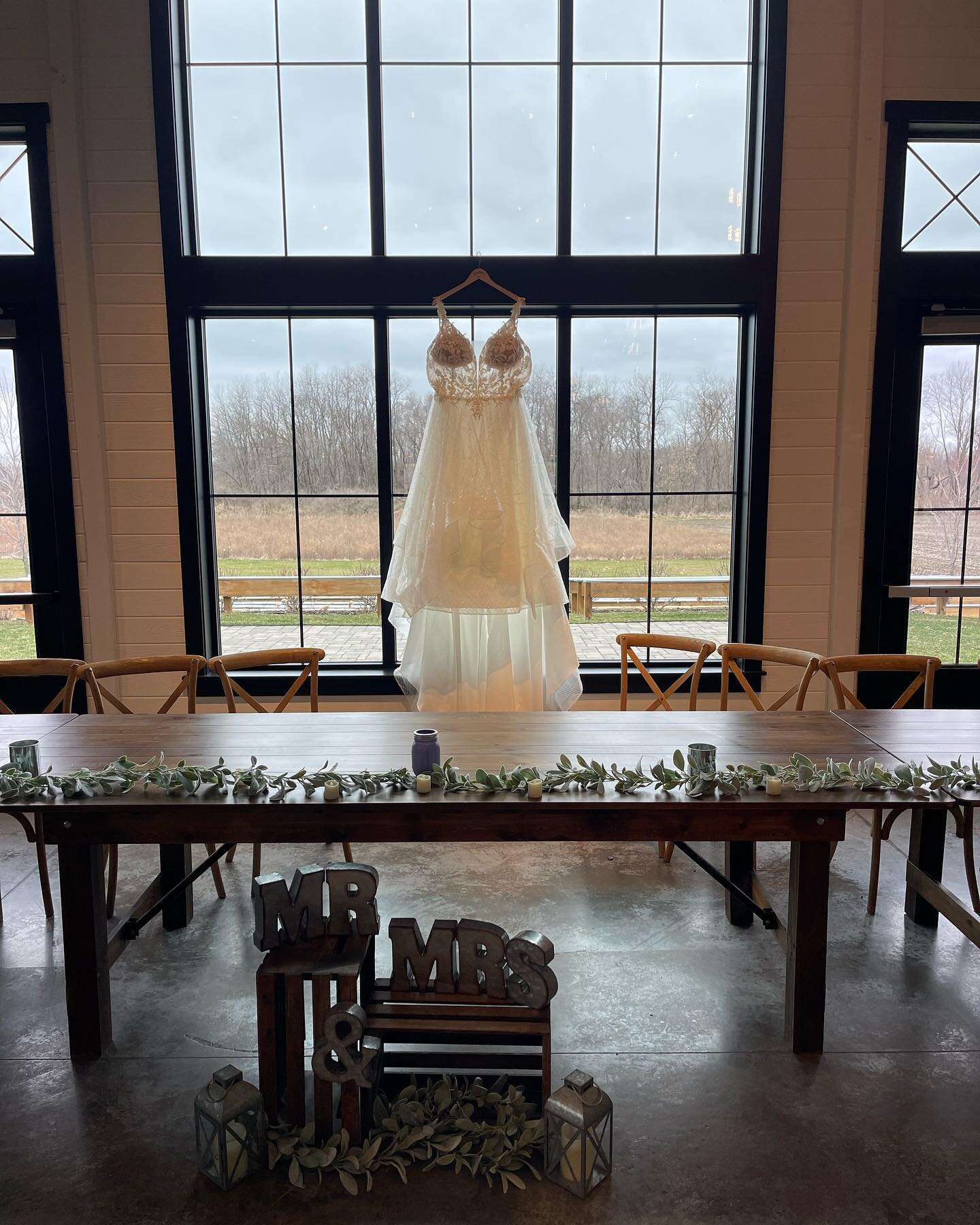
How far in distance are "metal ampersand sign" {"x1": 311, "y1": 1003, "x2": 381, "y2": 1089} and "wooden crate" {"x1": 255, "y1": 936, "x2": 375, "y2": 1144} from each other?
22 millimetres

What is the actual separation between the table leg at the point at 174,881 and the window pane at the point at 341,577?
1.53 metres

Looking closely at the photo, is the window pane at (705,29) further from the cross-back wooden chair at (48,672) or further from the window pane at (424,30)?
the cross-back wooden chair at (48,672)

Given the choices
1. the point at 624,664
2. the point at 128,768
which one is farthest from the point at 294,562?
the point at 128,768

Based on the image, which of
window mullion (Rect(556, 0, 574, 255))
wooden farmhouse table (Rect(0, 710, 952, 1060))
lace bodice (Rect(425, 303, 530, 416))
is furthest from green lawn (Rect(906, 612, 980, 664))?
window mullion (Rect(556, 0, 574, 255))

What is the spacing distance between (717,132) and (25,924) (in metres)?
4.19

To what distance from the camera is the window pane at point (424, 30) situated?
3.53 metres

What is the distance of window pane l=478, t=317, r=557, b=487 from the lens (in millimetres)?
3680

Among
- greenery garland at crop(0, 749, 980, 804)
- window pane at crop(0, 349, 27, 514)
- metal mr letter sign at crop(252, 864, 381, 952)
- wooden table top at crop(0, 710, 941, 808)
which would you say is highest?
window pane at crop(0, 349, 27, 514)

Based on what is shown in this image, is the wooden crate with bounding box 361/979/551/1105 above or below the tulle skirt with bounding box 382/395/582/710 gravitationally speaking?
below

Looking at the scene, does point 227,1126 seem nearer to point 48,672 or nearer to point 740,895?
point 740,895

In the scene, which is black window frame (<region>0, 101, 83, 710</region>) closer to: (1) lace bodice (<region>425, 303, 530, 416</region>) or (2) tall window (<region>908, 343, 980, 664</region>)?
(1) lace bodice (<region>425, 303, 530, 416</region>)

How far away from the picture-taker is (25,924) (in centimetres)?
256

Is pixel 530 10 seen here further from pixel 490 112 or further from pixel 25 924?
pixel 25 924

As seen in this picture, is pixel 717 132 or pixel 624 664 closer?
pixel 624 664
